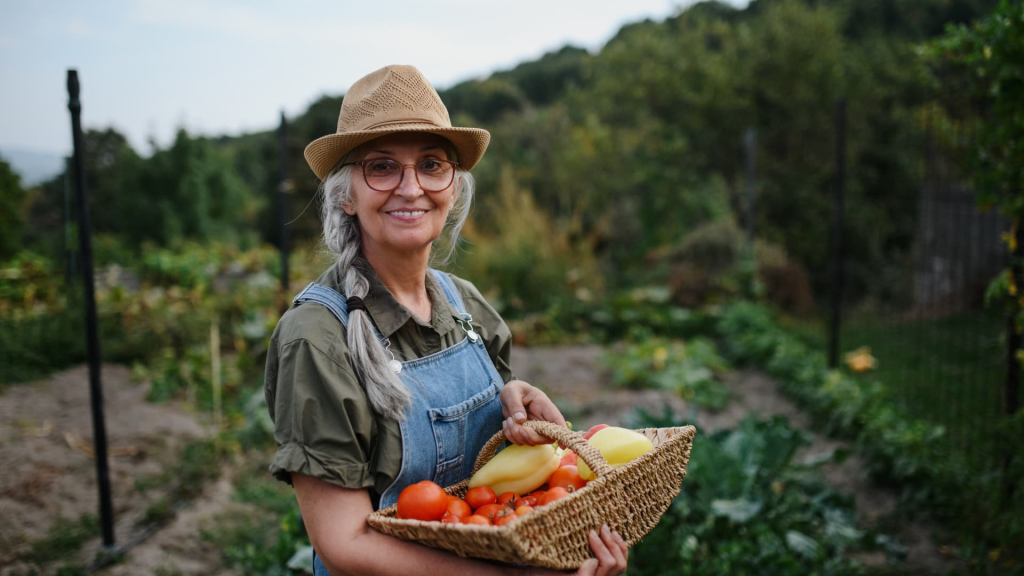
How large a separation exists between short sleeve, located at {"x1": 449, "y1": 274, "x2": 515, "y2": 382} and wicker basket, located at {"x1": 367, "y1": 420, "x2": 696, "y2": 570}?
16.8 inches

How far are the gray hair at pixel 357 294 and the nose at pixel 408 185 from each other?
0.13m

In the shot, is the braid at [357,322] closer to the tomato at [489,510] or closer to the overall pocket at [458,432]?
the overall pocket at [458,432]

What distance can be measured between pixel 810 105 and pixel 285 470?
1521cm

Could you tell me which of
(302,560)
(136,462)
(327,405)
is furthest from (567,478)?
(136,462)

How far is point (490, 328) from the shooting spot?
1.98 metres

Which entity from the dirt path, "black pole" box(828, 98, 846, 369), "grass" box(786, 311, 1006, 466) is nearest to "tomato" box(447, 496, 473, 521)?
the dirt path

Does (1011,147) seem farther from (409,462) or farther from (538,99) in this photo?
(538,99)

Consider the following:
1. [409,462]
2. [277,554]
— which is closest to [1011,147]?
[409,462]

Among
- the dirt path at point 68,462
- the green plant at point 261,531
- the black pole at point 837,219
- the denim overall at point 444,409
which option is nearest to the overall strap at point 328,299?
the denim overall at point 444,409

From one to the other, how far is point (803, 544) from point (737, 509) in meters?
0.32

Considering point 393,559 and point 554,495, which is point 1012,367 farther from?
point 393,559

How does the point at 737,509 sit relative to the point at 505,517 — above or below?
below

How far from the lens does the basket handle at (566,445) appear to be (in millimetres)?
1404

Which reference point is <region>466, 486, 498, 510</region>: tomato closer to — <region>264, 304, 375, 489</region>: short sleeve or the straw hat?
<region>264, 304, 375, 489</region>: short sleeve
